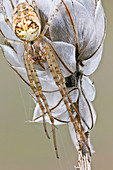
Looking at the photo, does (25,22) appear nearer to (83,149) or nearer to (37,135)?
(83,149)

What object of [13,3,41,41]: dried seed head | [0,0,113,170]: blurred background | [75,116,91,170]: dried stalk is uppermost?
[13,3,41,41]: dried seed head

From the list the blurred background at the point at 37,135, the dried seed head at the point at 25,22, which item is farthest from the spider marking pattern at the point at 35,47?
the blurred background at the point at 37,135

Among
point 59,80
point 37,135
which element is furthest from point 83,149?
point 37,135

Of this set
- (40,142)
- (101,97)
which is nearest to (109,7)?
(101,97)

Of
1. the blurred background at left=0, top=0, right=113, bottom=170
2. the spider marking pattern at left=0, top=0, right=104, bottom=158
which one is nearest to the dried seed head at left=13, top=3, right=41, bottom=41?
the spider marking pattern at left=0, top=0, right=104, bottom=158

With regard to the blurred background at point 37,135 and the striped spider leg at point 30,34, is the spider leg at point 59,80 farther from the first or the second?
the blurred background at point 37,135

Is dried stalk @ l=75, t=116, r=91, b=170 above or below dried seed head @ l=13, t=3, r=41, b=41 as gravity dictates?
below

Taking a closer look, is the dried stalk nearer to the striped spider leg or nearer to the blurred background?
the striped spider leg
